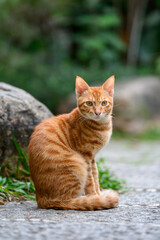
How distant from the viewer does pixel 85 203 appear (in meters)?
3.28

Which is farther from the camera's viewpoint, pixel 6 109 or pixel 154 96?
pixel 154 96

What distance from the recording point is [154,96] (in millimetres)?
11703

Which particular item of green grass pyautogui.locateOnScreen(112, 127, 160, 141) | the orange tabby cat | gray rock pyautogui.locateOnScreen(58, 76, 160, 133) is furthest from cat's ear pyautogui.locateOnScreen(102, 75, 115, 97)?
gray rock pyautogui.locateOnScreen(58, 76, 160, 133)

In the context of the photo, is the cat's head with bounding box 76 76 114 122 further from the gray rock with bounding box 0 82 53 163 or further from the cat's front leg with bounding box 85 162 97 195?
the gray rock with bounding box 0 82 53 163

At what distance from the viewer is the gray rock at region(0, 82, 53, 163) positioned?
4.21 metres

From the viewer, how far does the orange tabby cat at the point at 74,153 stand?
3.33m

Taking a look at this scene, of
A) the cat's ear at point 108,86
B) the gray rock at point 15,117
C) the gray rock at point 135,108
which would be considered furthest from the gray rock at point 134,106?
the cat's ear at point 108,86

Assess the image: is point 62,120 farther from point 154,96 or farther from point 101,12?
point 101,12

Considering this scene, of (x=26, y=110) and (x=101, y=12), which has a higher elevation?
(x=101, y=12)

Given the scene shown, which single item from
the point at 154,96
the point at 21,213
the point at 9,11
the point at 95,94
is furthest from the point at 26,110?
the point at 9,11

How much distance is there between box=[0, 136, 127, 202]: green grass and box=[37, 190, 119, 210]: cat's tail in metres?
0.61

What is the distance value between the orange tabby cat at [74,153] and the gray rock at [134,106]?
6985 mm

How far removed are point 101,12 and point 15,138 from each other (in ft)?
46.7

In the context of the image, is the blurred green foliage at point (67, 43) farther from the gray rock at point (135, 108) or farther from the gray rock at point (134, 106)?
the gray rock at point (135, 108)
